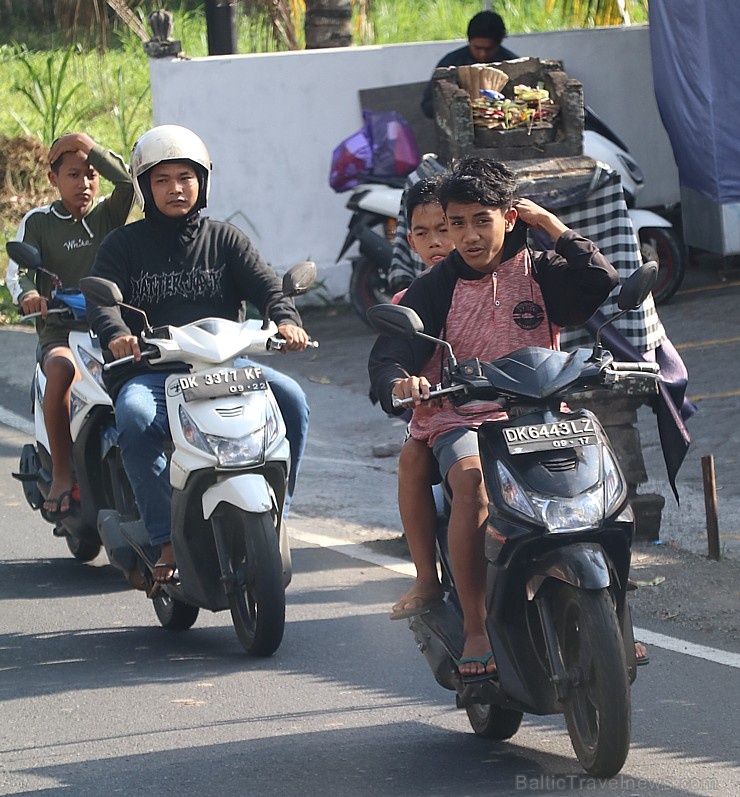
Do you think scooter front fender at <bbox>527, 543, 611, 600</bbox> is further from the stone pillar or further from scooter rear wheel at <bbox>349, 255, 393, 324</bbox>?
scooter rear wheel at <bbox>349, 255, 393, 324</bbox>

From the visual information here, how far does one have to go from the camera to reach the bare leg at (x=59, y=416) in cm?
720

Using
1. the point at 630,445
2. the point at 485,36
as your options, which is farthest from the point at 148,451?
the point at 485,36

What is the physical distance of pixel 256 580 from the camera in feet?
18.7

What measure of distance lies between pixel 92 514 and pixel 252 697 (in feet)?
6.02

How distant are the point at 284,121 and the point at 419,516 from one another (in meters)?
9.47

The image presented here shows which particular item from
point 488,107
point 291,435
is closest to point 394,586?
point 291,435

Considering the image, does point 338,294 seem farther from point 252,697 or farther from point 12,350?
point 252,697

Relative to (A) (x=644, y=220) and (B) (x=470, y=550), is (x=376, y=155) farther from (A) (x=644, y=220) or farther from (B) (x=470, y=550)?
(B) (x=470, y=550)

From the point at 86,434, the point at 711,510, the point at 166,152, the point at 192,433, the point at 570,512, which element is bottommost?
the point at 711,510

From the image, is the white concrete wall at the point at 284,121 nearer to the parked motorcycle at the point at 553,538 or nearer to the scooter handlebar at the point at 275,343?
the scooter handlebar at the point at 275,343

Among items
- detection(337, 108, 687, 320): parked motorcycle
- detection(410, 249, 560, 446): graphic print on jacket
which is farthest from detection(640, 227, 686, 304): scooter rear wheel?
detection(410, 249, 560, 446): graphic print on jacket

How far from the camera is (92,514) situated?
23.0 feet

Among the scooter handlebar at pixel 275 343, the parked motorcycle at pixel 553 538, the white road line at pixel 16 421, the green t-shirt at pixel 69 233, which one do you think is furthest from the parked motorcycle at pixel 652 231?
the parked motorcycle at pixel 553 538

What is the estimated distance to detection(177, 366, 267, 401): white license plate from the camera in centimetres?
580
